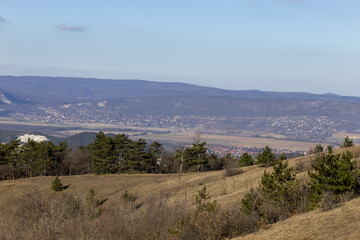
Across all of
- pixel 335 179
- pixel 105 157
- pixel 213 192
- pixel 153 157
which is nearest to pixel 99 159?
pixel 105 157

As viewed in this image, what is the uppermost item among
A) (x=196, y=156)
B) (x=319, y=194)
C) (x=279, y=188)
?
(x=319, y=194)

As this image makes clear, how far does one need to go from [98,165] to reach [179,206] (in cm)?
6897

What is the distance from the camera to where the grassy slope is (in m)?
23.8

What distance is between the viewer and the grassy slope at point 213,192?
23797mm

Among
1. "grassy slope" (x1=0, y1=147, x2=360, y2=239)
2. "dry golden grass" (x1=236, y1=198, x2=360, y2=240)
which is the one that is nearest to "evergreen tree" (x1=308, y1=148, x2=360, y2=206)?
"dry golden grass" (x1=236, y1=198, x2=360, y2=240)

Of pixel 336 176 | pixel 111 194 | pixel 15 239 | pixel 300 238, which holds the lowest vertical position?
pixel 111 194

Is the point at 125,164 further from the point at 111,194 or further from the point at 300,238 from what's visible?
the point at 300,238

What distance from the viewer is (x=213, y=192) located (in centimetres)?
5462

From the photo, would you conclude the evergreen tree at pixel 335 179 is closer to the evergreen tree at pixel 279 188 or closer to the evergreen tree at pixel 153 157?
the evergreen tree at pixel 279 188

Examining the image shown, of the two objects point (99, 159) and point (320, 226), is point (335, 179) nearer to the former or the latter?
point (320, 226)

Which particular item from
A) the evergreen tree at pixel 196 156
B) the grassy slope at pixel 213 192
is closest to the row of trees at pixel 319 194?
the grassy slope at pixel 213 192

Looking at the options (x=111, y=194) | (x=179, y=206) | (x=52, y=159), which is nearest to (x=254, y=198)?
(x=179, y=206)

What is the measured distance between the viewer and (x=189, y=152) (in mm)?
94562

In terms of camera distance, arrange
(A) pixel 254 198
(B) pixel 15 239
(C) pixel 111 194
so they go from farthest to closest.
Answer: (C) pixel 111 194 → (A) pixel 254 198 → (B) pixel 15 239
